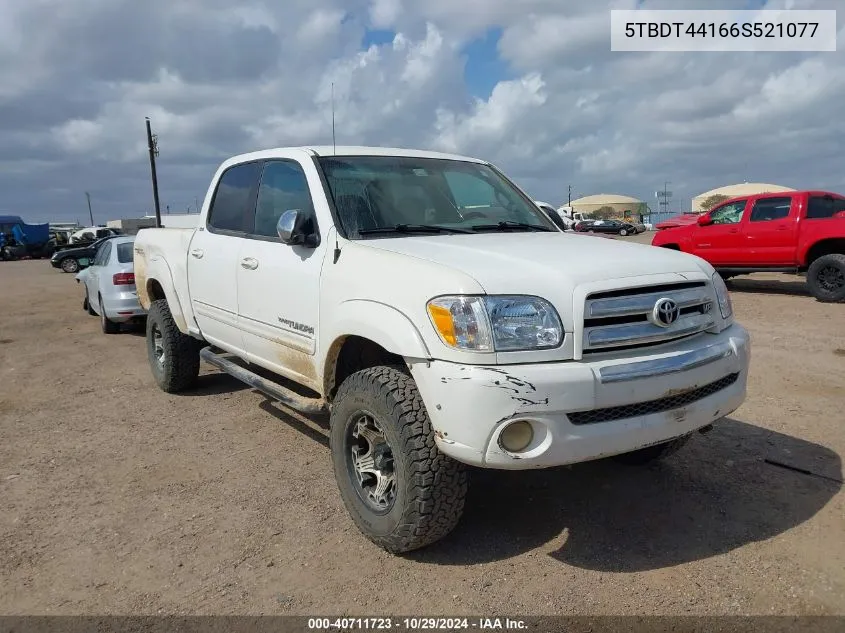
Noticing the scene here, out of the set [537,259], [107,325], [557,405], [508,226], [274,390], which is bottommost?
[107,325]

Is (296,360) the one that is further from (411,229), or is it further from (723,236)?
(723,236)

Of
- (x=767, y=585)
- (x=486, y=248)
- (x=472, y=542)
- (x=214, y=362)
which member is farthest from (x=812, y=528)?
(x=214, y=362)

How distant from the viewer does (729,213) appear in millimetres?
12711

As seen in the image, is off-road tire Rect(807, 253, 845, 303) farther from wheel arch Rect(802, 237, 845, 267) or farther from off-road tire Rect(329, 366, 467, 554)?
off-road tire Rect(329, 366, 467, 554)

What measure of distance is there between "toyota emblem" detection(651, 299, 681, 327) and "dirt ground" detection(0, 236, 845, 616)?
3.64 feet

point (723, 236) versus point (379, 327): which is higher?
point (379, 327)

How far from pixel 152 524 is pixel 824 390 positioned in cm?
537

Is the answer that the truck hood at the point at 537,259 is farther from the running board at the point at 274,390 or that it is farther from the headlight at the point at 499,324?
the running board at the point at 274,390

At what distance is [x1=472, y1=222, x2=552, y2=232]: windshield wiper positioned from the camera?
3857 mm

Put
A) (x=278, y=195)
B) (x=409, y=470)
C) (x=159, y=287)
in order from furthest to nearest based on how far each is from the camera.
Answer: (x=159, y=287)
(x=278, y=195)
(x=409, y=470)

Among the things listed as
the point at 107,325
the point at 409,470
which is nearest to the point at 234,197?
the point at 409,470

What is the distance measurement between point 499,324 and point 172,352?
398 cm

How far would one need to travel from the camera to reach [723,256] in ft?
41.0

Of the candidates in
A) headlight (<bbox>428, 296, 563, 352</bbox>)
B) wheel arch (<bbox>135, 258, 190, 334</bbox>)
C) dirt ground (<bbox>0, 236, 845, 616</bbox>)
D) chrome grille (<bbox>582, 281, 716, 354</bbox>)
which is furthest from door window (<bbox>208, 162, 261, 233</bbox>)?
chrome grille (<bbox>582, 281, 716, 354</bbox>)
